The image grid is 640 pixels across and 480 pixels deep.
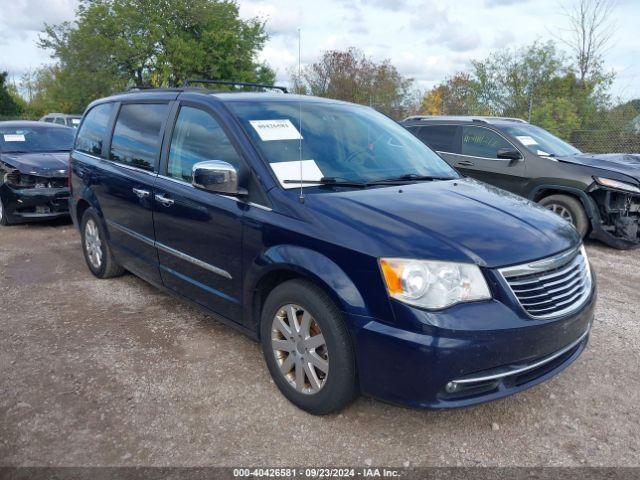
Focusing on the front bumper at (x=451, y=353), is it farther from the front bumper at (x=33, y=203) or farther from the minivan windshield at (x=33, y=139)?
the minivan windshield at (x=33, y=139)

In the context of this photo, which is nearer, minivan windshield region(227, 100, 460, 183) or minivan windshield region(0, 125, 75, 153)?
minivan windshield region(227, 100, 460, 183)

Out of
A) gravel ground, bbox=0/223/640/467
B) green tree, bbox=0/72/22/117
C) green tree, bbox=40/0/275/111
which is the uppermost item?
green tree, bbox=40/0/275/111

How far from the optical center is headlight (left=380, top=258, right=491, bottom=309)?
2434 mm

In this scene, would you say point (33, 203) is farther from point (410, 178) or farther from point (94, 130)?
point (410, 178)

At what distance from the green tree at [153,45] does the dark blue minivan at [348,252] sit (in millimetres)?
26895

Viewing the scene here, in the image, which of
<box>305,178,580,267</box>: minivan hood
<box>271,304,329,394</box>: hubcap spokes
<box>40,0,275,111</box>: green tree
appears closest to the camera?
<box>305,178,580,267</box>: minivan hood

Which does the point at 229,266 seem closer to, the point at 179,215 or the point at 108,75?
the point at 179,215

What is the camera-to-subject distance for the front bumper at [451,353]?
93.7 inches

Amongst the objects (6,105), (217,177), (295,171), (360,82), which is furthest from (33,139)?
(6,105)

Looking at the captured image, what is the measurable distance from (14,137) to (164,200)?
19.7ft

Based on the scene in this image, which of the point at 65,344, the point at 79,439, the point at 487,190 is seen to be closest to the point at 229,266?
the point at 79,439

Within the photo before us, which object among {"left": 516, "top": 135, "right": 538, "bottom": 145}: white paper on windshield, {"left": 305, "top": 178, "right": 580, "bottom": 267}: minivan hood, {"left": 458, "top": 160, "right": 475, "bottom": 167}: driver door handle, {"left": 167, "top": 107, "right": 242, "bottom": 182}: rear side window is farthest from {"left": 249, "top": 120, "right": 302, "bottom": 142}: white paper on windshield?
{"left": 516, "top": 135, "right": 538, "bottom": 145}: white paper on windshield

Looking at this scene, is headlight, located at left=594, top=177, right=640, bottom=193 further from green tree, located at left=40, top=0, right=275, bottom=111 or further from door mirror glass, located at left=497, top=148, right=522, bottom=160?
green tree, located at left=40, top=0, right=275, bottom=111

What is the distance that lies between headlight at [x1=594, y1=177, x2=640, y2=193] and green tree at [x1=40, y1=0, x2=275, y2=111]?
25856mm
